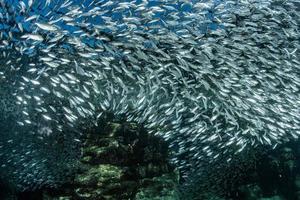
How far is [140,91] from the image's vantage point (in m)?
10.4

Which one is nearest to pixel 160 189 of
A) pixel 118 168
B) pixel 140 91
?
pixel 118 168

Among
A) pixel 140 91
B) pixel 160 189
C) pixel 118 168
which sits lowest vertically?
pixel 160 189

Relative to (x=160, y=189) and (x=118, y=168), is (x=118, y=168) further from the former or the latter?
(x=160, y=189)

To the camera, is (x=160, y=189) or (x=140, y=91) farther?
(x=160, y=189)

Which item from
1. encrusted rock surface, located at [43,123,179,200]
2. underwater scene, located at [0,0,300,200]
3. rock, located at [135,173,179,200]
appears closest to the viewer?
underwater scene, located at [0,0,300,200]

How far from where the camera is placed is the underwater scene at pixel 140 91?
30.6ft

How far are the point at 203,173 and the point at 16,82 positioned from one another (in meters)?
8.42

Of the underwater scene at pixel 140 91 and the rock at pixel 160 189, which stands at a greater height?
the underwater scene at pixel 140 91

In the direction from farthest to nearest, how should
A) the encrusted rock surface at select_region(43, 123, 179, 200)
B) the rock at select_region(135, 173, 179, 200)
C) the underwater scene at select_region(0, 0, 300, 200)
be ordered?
the rock at select_region(135, 173, 179, 200) < the encrusted rock surface at select_region(43, 123, 179, 200) < the underwater scene at select_region(0, 0, 300, 200)

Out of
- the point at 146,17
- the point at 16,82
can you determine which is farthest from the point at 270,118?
the point at 16,82

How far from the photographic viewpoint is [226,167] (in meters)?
15.2

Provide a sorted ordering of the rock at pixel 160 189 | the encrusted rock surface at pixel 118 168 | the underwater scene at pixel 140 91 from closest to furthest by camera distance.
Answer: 1. the underwater scene at pixel 140 91
2. the encrusted rock surface at pixel 118 168
3. the rock at pixel 160 189

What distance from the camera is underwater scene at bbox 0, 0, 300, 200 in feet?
30.6

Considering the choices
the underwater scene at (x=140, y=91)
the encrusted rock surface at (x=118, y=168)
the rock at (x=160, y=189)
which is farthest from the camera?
the rock at (x=160, y=189)
